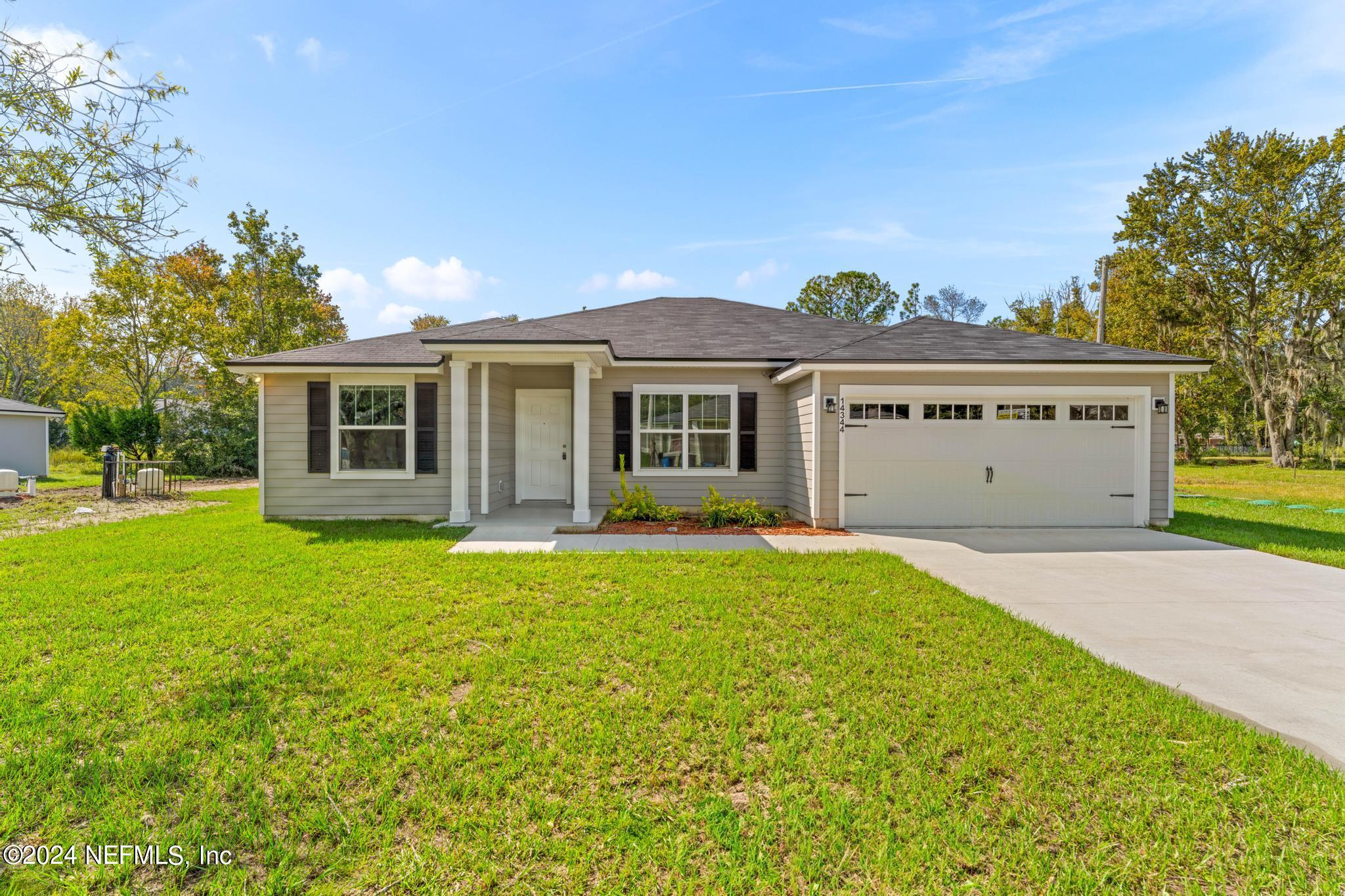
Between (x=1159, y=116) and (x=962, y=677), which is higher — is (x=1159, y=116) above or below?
above

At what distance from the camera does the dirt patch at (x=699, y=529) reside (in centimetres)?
806

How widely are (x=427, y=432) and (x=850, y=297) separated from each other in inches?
874

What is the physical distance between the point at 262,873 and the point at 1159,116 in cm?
1341

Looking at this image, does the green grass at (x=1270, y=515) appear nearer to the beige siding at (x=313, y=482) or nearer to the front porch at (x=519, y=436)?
the front porch at (x=519, y=436)

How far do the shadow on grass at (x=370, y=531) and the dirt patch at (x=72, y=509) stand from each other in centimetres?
313

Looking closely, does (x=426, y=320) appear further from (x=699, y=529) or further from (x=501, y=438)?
(x=699, y=529)

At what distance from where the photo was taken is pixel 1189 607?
4.84 metres

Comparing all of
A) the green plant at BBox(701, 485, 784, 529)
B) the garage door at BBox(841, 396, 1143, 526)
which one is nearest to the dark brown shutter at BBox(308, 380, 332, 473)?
the green plant at BBox(701, 485, 784, 529)

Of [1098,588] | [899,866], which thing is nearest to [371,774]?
[899,866]

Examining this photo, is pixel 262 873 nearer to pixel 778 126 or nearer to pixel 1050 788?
pixel 1050 788

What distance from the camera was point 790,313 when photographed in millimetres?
12562

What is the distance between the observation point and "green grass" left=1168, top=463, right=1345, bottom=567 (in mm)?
7188

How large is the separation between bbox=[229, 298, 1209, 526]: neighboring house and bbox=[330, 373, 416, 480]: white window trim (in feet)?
0.09

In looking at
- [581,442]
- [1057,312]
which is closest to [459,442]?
[581,442]
